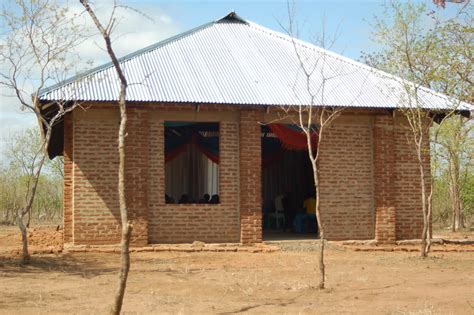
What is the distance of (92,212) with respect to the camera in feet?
44.3

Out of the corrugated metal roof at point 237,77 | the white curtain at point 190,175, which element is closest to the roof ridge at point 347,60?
→ the corrugated metal roof at point 237,77

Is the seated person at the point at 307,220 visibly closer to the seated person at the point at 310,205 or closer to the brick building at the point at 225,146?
the seated person at the point at 310,205

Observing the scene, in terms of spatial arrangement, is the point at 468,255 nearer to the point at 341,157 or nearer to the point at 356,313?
the point at 341,157

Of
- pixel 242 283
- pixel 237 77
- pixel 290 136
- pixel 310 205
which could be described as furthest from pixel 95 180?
pixel 310 205

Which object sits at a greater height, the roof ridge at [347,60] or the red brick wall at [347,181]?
the roof ridge at [347,60]

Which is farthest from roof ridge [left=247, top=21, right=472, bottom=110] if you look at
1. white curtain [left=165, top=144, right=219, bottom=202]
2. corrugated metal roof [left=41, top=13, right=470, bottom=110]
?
white curtain [left=165, top=144, right=219, bottom=202]

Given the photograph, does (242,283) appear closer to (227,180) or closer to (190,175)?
(227,180)

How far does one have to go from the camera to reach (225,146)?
14.3 meters

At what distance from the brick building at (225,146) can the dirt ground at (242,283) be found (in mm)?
1029

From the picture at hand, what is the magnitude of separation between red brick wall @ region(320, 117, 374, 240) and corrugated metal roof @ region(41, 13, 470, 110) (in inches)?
33.6

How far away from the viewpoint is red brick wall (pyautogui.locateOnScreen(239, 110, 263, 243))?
14188 millimetres

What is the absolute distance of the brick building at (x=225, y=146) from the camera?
533 inches

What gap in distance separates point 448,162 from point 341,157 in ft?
39.5

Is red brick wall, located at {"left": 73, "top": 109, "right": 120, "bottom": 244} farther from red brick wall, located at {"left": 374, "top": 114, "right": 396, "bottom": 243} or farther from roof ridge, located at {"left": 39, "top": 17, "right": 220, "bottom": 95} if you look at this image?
red brick wall, located at {"left": 374, "top": 114, "right": 396, "bottom": 243}
